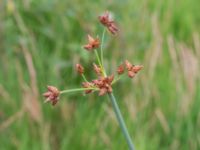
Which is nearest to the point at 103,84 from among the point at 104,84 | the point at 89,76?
the point at 104,84

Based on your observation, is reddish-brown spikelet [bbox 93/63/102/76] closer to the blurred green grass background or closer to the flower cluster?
the flower cluster

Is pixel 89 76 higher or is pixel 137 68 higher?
pixel 89 76

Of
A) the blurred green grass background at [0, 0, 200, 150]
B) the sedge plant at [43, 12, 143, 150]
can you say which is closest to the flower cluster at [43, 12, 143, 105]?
the sedge plant at [43, 12, 143, 150]

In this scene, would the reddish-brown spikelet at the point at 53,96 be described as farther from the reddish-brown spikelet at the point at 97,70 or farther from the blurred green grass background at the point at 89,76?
the blurred green grass background at the point at 89,76

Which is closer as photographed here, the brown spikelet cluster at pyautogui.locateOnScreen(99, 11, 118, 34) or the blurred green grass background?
the brown spikelet cluster at pyautogui.locateOnScreen(99, 11, 118, 34)

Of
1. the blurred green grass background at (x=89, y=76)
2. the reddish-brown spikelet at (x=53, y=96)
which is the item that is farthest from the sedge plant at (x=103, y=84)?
the blurred green grass background at (x=89, y=76)

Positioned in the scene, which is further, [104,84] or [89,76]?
[89,76]

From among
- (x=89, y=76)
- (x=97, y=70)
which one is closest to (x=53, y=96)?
(x=97, y=70)

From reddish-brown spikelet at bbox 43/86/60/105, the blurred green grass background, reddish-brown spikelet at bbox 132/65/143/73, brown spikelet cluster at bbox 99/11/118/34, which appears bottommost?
reddish-brown spikelet at bbox 132/65/143/73

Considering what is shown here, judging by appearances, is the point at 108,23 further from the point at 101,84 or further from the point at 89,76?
the point at 89,76
